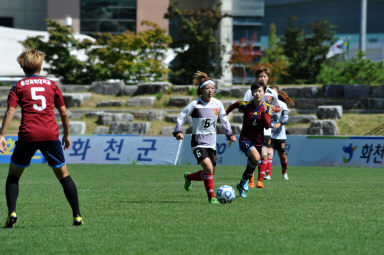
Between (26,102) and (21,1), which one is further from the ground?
(21,1)

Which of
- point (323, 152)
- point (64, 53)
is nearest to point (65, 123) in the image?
point (323, 152)

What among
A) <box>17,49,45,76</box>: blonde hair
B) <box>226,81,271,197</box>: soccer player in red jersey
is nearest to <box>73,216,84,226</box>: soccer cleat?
<box>17,49,45,76</box>: blonde hair

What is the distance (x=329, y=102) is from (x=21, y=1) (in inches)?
1789

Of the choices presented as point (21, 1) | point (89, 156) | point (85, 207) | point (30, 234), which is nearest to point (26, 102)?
point (30, 234)

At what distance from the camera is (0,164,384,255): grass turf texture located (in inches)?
253

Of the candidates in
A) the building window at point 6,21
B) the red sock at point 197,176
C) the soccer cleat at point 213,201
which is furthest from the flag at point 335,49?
the building window at point 6,21

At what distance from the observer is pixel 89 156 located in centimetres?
2408

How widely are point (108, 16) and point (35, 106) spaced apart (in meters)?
59.1

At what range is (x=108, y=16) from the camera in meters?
65.4

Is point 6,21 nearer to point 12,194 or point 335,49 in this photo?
point 335,49

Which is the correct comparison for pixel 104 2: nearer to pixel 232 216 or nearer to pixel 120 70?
pixel 120 70

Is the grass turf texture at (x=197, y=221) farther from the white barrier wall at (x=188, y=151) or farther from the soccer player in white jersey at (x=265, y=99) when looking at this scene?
the white barrier wall at (x=188, y=151)

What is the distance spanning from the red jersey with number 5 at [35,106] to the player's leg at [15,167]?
0.12 m

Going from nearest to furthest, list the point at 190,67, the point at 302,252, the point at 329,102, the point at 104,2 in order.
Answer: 1. the point at 302,252
2. the point at 329,102
3. the point at 190,67
4. the point at 104,2
